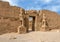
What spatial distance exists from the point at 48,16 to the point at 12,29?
22.6 feet

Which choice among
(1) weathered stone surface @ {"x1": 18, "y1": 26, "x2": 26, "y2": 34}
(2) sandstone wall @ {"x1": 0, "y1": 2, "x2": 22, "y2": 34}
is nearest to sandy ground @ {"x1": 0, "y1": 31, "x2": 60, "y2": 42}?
(1) weathered stone surface @ {"x1": 18, "y1": 26, "x2": 26, "y2": 34}

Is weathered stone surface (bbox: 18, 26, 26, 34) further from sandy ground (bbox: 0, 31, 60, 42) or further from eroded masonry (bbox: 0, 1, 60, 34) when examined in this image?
sandy ground (bbox: 0, 31, 60, 42)

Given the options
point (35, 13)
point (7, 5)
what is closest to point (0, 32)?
point (7, 5)

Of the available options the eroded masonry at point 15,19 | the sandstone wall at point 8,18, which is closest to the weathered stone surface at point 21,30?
the eroded masonry at point 15,19

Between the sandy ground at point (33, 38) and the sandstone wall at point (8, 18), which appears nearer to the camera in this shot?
the sandy ground at point (33, 38)

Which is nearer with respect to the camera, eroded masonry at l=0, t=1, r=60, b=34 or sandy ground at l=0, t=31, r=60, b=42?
sandy ground at l=0, t=31, r=60, b=42

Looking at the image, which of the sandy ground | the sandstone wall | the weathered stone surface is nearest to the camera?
the sandy ground

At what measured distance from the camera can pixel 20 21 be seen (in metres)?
16.0

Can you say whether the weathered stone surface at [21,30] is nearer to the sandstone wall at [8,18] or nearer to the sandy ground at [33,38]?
the sandstone wall at [8,18]

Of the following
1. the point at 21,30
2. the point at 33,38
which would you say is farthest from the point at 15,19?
the point at 33,38

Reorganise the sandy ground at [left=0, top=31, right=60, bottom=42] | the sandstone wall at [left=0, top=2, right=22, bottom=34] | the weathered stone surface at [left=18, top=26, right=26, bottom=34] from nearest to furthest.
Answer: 1. the sandy ground at [left=0, top=31, right=60, bottom=42]
2. the sandstone wall at [left=0, top=2, right=22, bottom=34]
3. the weathered stone surface at [left=18, top=26, right=26, bottom=34]

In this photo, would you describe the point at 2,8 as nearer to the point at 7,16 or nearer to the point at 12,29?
the point at 7,16

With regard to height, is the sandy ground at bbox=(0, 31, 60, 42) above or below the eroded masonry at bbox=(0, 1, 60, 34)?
below

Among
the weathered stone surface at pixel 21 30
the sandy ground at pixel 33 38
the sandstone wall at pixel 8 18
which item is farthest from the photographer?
the weathered stone surface at pixel 21 30
